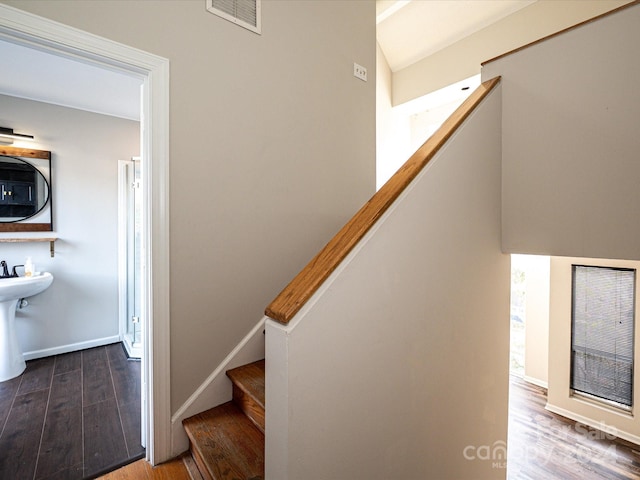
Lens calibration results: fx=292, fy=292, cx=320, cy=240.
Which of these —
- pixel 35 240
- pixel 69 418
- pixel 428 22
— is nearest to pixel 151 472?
pixel 69 418

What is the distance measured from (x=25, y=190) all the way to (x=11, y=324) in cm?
→ 128

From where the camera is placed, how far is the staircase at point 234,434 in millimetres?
1238

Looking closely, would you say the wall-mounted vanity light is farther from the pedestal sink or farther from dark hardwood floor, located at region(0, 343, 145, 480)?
dark hardwood floor, located at region(0, 343, 145, 480)

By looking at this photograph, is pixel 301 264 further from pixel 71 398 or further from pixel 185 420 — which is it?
pixel 71 398

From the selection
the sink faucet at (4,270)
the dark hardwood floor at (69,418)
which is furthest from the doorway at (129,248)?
the sink faucet at (4,270)

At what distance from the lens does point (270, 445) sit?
0.82 m

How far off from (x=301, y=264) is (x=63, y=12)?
1.65 metres

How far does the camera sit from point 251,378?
1.59 meters

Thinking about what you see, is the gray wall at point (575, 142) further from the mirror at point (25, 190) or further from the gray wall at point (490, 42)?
the mirror at point (25, 190)

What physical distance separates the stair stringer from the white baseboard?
2505 millimetres

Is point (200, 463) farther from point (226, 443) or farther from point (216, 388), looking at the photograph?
point (216, 388)

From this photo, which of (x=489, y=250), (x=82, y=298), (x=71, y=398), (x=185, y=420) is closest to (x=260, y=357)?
(x=185, y=420)

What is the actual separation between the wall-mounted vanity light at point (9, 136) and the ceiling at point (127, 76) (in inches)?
14.0

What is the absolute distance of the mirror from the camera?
2805mm
